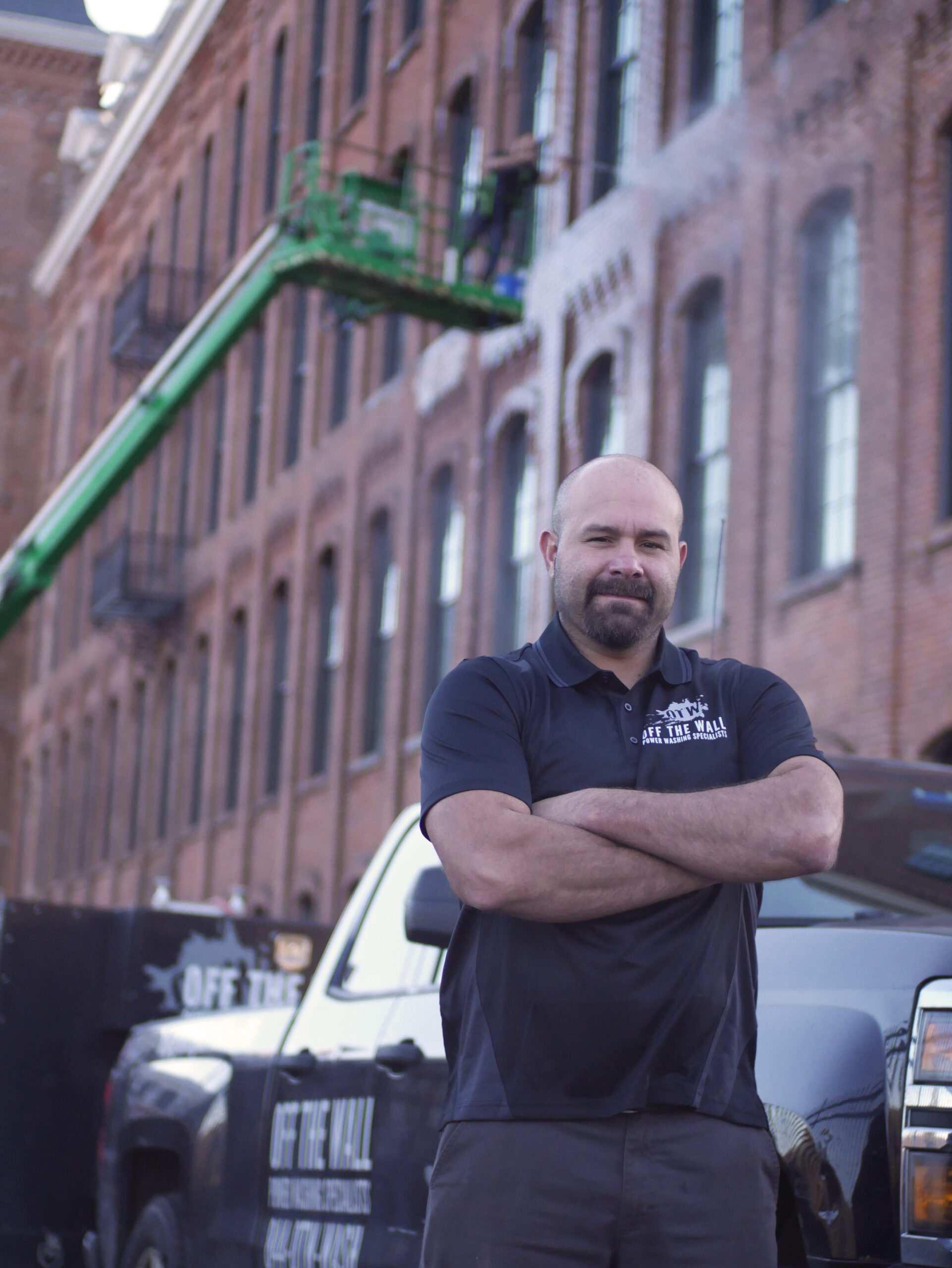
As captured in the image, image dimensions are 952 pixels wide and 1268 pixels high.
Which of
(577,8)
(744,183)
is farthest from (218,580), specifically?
(744,183)

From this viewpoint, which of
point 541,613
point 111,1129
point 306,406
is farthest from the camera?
point 306,406

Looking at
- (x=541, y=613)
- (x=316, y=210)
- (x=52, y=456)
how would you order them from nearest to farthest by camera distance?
(x=541, y=613) < (x=316, y=210) < (x=52, y=456)

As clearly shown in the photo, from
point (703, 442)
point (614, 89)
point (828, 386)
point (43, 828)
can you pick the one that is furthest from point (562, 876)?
point (43, 828)

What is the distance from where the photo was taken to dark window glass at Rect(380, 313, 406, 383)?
26344 millimetres

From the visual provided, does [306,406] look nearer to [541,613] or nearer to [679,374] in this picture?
[541,613]

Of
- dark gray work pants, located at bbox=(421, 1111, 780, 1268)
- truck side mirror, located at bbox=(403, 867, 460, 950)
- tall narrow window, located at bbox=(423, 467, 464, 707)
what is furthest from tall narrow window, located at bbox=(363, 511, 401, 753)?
dark gray work pants, located at bbox=(421, 1111, 780, 1268)

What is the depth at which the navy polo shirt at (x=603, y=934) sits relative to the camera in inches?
124

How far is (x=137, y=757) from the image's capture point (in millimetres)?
36250

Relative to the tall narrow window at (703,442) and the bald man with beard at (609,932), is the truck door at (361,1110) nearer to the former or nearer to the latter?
the bald man with beard at (609,932)

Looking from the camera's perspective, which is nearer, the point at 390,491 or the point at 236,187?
the point at 390,491

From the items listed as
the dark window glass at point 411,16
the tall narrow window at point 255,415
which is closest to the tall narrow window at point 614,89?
the dark window glass at point 411,16

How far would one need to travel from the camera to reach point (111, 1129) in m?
7.06

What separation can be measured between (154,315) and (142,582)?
4421 mm

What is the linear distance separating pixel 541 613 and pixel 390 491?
536cm
